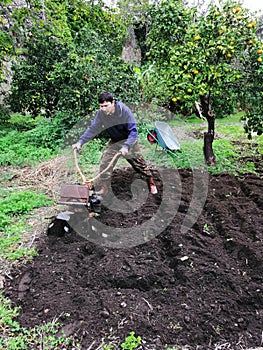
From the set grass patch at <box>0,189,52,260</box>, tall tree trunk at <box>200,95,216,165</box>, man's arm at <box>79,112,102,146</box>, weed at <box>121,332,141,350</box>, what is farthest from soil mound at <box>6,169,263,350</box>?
tall tree trunk at <box>200,95,216,165</box>

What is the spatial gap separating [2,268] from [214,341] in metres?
2.08

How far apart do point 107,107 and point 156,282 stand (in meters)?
2.14

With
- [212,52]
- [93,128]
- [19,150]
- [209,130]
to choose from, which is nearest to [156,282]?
[93,128]

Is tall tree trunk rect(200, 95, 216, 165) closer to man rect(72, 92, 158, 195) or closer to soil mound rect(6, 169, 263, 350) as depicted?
man rect(72, 92, 158, 195)

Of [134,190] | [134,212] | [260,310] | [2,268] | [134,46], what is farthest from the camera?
[134,46]

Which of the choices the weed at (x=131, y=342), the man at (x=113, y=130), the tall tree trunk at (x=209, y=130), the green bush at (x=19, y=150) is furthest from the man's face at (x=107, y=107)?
the green bush at (x=19, y=150)

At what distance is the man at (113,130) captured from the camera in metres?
4.12

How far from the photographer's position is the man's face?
4076 mm

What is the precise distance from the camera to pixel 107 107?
13.5 feet

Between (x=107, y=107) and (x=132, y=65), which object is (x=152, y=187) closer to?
(x=107, y=107)

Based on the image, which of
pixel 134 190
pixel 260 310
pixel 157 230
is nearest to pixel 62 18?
pixel 134 190

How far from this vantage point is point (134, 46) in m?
14.5

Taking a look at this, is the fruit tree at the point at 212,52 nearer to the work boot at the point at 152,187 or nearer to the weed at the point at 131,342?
the work boot at the point at 152,187

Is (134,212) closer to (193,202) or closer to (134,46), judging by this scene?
(193,202)
